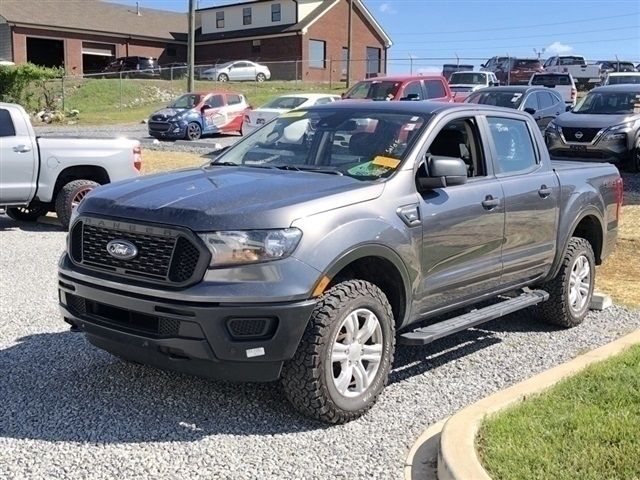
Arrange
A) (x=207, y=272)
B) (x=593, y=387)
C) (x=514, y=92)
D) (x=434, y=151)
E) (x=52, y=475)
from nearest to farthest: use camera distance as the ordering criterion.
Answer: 1. (x=52, y=475)
2. (x=207, y=272)
3. (x=593, y=387)
4. (x=434, y=151)
5. (x=514, y=92)

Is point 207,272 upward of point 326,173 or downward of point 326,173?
downward

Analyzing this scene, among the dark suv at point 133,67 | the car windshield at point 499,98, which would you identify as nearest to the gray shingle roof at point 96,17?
the dark suv at point 133,67

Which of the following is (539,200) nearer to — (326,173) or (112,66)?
(326,173)

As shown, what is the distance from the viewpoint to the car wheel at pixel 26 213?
1198 cm

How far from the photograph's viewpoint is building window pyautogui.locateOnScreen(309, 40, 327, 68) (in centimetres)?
5265

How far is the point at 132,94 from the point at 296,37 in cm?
1457

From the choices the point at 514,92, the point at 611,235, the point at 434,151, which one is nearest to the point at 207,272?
the point at 434,151

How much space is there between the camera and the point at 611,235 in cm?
737

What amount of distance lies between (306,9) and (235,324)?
168 ft

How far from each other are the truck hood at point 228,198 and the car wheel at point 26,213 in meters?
7.40

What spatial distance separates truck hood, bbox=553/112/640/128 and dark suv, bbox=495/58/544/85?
25.7m

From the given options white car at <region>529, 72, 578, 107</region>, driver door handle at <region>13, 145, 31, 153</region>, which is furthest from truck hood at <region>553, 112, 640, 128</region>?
white car at <region>529, 72, 578, 107</region>

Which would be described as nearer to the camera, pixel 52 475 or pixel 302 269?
pixel 52 475

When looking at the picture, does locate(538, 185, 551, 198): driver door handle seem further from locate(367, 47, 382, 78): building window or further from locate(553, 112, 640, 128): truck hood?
locate(367, 47, 382, 78): building window
